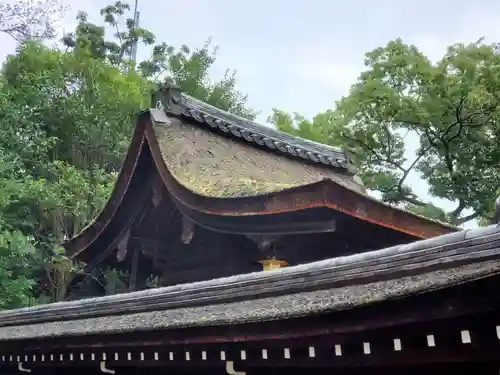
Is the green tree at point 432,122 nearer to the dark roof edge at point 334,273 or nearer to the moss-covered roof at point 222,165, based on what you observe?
the moss-covered roof at point 222,165

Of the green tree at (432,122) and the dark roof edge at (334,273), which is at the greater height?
the green tree at (432,122)

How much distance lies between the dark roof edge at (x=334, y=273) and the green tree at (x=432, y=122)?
13874 millimetres

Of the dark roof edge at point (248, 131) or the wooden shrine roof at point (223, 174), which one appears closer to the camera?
the wooden shrine roof at point (223, 174)

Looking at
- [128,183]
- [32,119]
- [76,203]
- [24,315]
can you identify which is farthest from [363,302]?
[32,119]

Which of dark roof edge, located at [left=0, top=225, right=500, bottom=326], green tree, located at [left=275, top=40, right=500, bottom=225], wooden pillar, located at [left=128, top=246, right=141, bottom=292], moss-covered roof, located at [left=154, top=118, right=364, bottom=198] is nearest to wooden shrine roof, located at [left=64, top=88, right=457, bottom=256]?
moss-covered roof, located at [left=154, top=118, right=364, bottom=198]

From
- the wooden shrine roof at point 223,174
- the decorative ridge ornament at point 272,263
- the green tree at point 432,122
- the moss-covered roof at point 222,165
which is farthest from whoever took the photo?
the green tree at point 432,122

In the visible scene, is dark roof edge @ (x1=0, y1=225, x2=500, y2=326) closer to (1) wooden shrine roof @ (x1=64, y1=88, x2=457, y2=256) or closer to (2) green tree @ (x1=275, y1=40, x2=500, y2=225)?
(1) wooden shrine roof @ (x1=64, y1=88, x2=457, y2=256)

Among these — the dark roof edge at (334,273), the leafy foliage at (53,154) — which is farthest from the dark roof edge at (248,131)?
the leafy foliage at (53,154)

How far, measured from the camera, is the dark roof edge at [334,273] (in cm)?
355

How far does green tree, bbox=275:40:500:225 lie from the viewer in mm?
17766

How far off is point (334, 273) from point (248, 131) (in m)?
4.80

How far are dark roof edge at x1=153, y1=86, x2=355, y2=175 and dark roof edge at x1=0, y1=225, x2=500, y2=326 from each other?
3.23 metres

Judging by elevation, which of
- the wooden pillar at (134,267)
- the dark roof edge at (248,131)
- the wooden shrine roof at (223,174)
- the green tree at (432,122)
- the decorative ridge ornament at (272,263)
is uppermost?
the green tree at (432,122)

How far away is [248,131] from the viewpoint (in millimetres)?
8734
